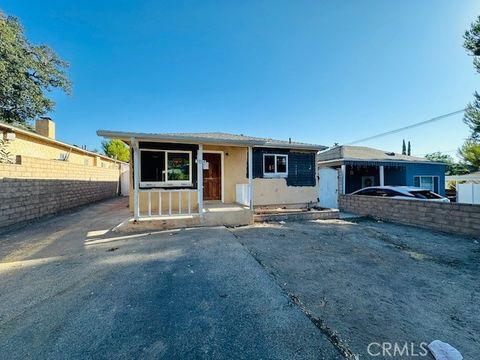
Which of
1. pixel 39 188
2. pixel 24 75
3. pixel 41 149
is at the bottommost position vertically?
pixel 39 188

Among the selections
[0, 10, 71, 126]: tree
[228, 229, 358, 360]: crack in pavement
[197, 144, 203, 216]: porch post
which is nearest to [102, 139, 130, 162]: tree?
[0, 10, 71, 126]: tree

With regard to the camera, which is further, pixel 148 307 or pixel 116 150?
pixel 116 150

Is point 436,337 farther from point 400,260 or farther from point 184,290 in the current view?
point 184,290

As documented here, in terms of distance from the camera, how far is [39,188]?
8.18 meters

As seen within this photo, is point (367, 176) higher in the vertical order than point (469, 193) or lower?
higher

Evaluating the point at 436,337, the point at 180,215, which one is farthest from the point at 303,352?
the point at 180,215

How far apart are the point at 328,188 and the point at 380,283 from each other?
9.37 metres

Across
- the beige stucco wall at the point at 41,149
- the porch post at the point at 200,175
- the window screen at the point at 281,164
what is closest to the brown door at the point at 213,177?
the porch post at the point at 200,175

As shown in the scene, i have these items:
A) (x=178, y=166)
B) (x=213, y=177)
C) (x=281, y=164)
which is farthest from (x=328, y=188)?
(x=178, y=166)

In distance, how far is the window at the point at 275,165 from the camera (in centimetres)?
1052

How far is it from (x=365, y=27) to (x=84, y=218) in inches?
558

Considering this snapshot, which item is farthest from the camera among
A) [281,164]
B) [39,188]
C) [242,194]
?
[281,164]

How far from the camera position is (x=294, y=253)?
4684mm

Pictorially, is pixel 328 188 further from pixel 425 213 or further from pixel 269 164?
pixel 425 213
